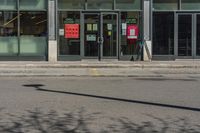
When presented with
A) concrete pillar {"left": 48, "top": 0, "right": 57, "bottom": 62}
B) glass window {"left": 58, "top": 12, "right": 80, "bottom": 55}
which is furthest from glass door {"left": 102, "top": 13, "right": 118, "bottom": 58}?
concrete pillar {"left": 48, "top": 0, "right": 57, "bottom": 62}

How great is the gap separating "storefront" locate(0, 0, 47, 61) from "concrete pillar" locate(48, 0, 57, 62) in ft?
1.03

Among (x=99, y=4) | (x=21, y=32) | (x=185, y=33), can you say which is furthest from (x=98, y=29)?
(x=185, y=33)

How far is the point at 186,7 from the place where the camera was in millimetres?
27391

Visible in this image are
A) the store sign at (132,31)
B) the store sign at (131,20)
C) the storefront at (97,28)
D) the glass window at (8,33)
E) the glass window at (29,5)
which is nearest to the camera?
the glass window at (8,33)

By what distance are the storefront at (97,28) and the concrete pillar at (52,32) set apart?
239 mm

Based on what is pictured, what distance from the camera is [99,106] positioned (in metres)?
11.3

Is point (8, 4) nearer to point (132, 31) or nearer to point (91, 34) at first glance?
point (91, 34)

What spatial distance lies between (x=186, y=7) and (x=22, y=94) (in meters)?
15.8

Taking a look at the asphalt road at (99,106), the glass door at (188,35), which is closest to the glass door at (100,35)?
the glass door at (188,35)

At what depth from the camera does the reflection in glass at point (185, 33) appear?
89.6 feet

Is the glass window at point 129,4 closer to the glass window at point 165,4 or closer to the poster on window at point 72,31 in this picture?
the glass window at point 165,4

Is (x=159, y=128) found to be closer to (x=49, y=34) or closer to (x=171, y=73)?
(x=171, y=73)

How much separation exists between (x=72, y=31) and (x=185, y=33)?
19.5 feet

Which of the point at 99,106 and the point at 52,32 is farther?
the point at 52,32
